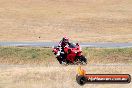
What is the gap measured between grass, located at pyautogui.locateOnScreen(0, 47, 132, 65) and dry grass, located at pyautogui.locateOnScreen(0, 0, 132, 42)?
456 inches

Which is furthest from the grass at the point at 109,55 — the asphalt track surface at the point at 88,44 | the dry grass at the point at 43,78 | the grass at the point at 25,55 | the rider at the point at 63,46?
the dry grass at the point at 43,78

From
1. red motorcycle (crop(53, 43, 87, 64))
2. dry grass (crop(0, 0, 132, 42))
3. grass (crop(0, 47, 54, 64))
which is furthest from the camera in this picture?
dry grass (crop(0, 0, 132, 42))

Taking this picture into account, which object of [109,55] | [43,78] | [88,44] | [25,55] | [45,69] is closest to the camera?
[43,78]

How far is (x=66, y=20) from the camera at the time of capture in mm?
74438

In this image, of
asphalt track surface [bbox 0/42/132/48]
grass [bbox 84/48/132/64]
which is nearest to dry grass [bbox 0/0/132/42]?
asphalt track surface [bbox 0/42/132/48]

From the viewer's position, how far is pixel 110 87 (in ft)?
83.1

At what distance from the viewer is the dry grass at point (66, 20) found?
62075 mm

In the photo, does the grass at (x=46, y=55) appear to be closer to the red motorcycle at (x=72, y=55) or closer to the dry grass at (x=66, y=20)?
the red motorcycle at (x=72, y=55)

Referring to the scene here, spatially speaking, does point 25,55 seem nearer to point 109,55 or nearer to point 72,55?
point 109,55

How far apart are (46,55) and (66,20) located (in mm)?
30576

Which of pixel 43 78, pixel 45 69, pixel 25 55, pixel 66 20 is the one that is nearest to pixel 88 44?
pixel 25 55

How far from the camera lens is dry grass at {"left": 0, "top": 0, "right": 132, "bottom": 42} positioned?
6208 cm

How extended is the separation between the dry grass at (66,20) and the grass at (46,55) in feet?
38.0

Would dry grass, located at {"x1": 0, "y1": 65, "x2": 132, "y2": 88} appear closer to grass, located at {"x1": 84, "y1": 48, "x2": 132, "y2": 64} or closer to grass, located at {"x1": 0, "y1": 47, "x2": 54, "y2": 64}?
grass, located at {"x1": 0, "y1": 47, "x2": 54, "y2": 64}
